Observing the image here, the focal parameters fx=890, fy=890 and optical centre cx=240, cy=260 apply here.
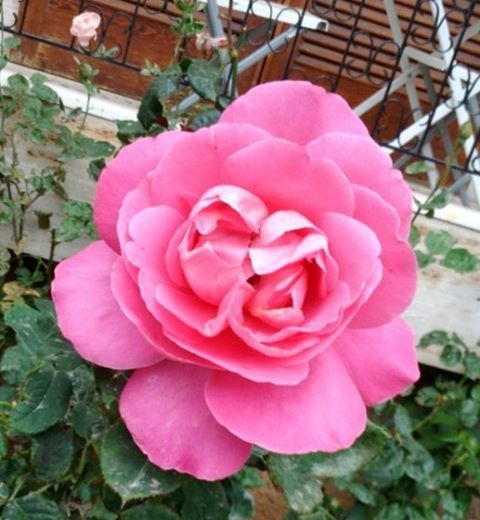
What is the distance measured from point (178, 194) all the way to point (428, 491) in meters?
1.64

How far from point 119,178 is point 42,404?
1.08ft

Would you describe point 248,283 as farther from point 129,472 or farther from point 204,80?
point 204,80

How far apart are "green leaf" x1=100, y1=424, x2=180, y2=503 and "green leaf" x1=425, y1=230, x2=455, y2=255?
1.26m

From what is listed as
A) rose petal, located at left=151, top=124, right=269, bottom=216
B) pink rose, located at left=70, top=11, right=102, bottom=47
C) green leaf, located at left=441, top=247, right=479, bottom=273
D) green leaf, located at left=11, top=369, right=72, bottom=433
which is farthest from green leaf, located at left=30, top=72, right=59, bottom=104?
rose petal, located at left=151, top=124, right=269, bottom=216

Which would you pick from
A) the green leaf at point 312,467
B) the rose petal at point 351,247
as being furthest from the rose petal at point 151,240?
the green leaf at point 312,467

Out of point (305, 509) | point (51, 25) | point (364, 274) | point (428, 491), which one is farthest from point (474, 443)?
point (51, 25)

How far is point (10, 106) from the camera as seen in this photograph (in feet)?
6.23

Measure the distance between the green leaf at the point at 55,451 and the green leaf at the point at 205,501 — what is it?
0.15 m

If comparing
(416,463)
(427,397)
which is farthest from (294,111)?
(427,397)

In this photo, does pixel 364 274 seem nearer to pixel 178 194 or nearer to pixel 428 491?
pixel 178 194

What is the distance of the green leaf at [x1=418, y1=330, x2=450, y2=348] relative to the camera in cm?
212

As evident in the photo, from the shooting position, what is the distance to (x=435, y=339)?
6.97 ft

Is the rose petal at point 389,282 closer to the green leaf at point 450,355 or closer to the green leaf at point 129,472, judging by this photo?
the green leaf at point 129,472

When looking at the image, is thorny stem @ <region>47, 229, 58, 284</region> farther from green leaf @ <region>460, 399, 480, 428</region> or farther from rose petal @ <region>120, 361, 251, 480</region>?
rose petal @ <region>120, 361, 251, 480</region>
